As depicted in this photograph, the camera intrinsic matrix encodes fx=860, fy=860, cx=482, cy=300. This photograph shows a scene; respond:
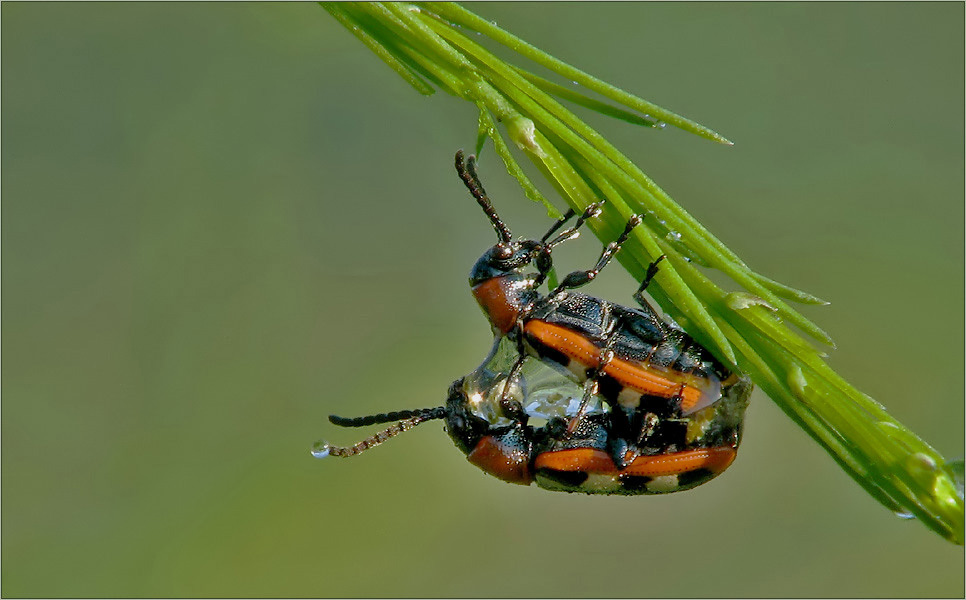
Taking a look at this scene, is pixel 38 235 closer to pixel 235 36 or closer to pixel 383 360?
pixel 235 36

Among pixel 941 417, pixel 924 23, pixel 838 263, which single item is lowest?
pixel 941 417

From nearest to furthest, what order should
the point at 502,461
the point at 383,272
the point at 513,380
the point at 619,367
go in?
the point at 619,367
the point at 513,380
the point at 502,461
the point at 383,272

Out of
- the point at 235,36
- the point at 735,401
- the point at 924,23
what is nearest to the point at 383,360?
the point at 235,36

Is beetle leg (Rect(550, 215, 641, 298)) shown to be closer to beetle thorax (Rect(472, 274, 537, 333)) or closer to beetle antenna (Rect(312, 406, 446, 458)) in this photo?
beetle thorax (Rect(472, 274, 537, 333))

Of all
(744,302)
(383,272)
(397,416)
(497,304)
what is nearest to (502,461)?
(397,416)

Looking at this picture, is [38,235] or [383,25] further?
[38,235]

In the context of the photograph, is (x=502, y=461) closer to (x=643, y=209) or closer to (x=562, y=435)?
(x=562, y=435)

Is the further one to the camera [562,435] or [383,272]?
[383,272]
